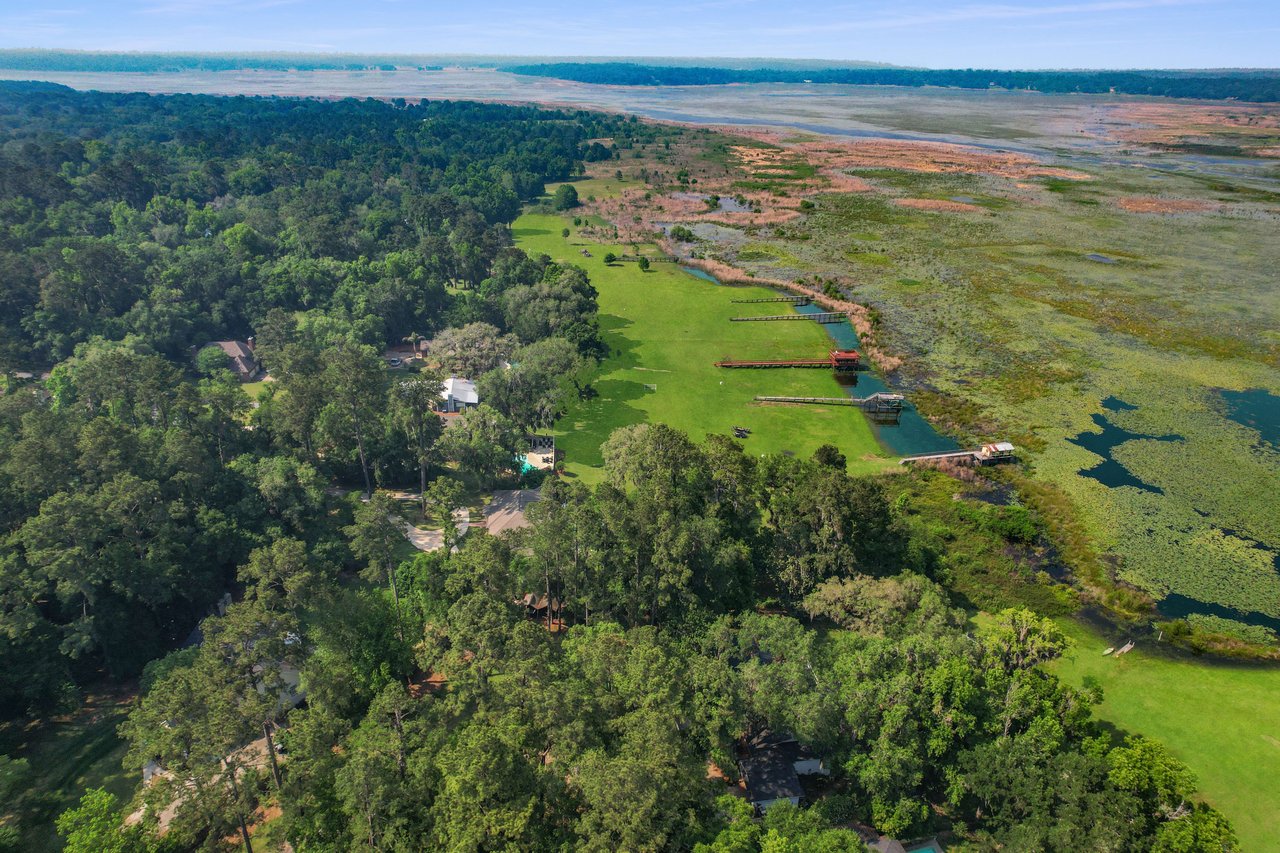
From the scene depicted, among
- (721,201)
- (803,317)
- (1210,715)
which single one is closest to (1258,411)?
(1210,715)

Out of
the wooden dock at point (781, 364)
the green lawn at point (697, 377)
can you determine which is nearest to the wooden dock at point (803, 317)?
the green lawn at point (697, 377)

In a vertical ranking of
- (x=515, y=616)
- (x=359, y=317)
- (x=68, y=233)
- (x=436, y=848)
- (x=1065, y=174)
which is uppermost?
(x=1065, y=174)

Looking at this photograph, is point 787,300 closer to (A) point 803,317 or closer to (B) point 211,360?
(A) point 803,317

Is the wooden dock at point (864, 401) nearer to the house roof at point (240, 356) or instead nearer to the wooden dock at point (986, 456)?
the wooden dock at point (986, 456)

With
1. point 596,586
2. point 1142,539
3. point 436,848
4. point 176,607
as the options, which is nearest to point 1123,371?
point 1142,539

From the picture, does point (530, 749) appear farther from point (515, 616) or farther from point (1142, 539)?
point (1142, 539)
